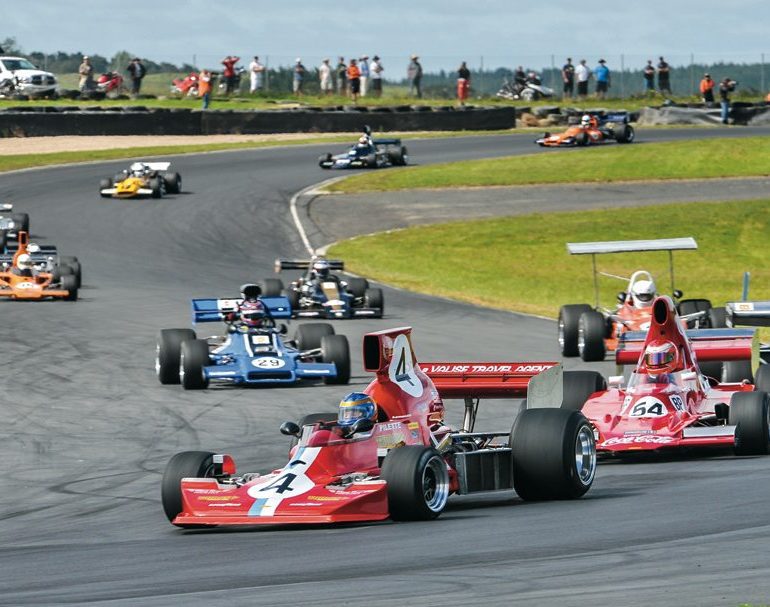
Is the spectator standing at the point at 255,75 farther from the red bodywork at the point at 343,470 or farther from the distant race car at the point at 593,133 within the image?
the red bodywork at the point at 343,470

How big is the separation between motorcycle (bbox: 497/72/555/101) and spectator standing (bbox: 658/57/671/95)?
5810mm

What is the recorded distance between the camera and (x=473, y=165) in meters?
55.1

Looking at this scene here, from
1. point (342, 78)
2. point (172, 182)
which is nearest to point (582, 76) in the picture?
point (342, 78)

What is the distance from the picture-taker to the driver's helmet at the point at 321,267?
3009 centimetres

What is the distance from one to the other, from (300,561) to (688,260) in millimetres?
30283

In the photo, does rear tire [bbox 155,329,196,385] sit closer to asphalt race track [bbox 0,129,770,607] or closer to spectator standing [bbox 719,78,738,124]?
asphalt race track [bbox 0,129,770,607]

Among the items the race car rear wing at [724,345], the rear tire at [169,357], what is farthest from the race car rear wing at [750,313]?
the rear tire at [169,357]

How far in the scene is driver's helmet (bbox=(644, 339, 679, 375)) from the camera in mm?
16531

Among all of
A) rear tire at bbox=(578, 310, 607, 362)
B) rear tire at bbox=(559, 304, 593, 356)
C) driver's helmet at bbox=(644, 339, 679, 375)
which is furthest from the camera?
rear tire at bbox=(559, 304, 593, 356)

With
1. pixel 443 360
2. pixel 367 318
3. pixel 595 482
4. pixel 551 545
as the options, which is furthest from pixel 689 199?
pixel 551 545

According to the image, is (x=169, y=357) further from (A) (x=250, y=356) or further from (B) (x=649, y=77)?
(B) (x=649, y=77)

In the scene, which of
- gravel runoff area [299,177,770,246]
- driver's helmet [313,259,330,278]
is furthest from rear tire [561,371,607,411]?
gravel runoff area [299,177,770,246]

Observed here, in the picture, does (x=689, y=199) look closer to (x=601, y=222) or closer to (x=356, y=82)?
(x=601, y=222)

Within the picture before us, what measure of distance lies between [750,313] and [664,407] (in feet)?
19.6
